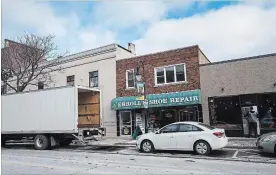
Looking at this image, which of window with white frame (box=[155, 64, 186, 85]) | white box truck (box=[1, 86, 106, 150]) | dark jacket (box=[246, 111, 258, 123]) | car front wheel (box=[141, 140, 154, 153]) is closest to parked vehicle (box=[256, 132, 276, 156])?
car front wheel (box=[141, 140, 154, 153])

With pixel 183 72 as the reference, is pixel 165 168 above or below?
below

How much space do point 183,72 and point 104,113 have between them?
7.23 m

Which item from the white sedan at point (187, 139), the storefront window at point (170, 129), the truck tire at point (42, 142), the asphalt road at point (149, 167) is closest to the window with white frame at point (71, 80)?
the truck tire at point (42, 142)

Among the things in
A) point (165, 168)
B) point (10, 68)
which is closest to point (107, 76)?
point (10, 68)

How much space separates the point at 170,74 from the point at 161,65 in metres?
0.95

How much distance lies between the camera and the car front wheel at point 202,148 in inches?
446

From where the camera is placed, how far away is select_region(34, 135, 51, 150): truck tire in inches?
589

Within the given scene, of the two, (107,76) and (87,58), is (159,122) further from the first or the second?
(87,58)

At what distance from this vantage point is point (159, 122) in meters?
19.6

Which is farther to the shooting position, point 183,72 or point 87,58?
point 87,58

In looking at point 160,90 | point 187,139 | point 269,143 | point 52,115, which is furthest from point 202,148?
point 160,90

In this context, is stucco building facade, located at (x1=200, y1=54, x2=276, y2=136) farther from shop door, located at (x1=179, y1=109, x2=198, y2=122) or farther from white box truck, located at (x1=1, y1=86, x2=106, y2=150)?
white box truck, located at (x1=1, y1=86, x2=106, y2=150)

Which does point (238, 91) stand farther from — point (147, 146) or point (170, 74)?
point (147, 146)

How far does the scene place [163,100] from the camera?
60.1ft
